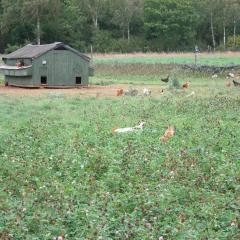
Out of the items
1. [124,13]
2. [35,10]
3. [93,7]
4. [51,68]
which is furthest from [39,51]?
[93,7]

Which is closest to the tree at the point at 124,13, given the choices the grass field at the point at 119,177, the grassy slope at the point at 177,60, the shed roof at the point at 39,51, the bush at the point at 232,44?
the bush at the point at 232,44

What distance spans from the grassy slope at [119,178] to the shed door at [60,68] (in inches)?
442

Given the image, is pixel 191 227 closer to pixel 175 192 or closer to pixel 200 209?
pixel 200 209

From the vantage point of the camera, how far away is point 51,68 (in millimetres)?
24047

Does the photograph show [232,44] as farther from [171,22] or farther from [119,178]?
[119,178]

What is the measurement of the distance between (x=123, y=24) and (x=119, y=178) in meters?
62.0

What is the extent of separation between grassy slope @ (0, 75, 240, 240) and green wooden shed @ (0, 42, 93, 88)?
10.9 meters

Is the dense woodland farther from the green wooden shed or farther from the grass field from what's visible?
the grass field

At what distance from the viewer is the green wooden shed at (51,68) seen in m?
23.7

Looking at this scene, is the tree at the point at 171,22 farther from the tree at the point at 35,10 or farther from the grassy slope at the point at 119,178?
the grassy slope at the point at 119,178

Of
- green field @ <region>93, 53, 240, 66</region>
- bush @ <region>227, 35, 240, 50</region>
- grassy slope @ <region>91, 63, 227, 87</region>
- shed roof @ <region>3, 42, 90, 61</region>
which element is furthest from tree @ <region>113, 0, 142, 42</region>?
shed roof @ <region>3, 42, 90, 61</region>

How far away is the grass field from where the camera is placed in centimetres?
562

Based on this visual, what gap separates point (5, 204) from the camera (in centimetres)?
631

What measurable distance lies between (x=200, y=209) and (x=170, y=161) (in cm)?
195
